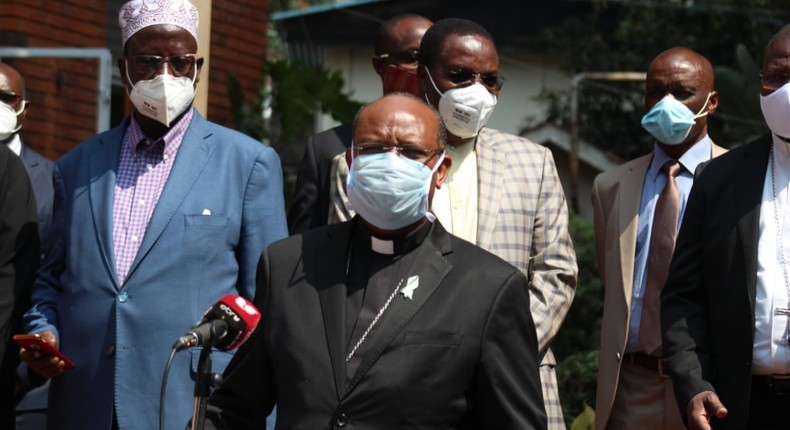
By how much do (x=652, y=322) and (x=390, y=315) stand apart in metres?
2.55

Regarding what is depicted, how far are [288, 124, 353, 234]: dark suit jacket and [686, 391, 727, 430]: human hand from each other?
1.86 m

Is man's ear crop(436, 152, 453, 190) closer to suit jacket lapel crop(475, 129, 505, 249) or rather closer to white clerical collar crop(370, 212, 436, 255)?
white clerical collar crop(370, 212, 436, 255)

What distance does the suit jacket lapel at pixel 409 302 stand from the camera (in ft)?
14.1

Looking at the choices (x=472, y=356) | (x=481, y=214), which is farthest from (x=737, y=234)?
(x=472, y=356)

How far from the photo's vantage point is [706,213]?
18.7 ft

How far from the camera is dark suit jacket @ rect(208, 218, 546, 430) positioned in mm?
4246

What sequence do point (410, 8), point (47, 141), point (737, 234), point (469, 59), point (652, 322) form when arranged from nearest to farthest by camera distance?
point (737, 234) → point (469, 59) → point (652, 322) → point (47, 141) → point (410, 8)

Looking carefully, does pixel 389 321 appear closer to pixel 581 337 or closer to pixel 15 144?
pixel 15 144

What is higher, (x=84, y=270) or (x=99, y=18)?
(x=99, y=18)

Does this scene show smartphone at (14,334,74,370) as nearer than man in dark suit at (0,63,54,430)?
Yes

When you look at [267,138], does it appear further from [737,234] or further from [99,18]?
[737,234]

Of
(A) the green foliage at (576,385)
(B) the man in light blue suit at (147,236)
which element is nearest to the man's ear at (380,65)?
(B) the man in light blue suit at (147,236)

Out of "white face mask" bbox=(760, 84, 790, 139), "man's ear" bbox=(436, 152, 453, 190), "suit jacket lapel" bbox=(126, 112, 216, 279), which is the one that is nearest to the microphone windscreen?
"man's ear" bbox=(436, 152, 453, 190)

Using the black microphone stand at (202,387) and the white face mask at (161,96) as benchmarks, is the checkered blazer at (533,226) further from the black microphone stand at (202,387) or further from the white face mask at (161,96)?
the black microphone stand at (202,387)
